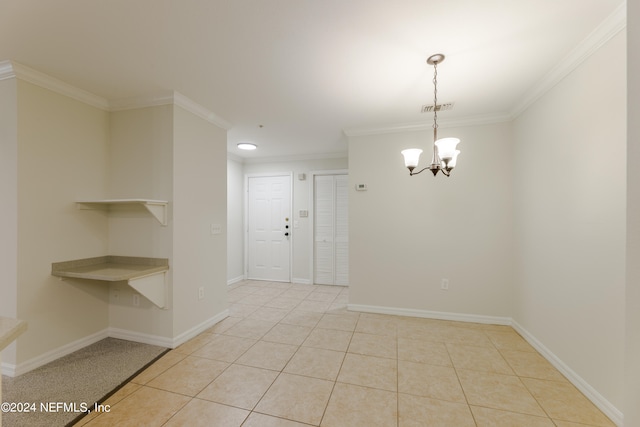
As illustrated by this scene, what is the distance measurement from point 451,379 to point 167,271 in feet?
8.74

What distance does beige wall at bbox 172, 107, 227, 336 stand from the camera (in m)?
2.62

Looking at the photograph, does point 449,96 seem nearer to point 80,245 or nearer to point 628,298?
point 628,298

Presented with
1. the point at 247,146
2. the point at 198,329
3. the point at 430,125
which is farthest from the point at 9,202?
the point at 430,125

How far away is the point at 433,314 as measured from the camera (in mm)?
3295

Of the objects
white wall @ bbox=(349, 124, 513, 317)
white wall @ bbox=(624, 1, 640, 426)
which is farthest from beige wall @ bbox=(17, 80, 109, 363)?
white wall @ bbox=(624, 1, 640, 426)

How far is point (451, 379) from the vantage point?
2082mm

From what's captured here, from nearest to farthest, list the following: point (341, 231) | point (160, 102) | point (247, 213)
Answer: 1. point (160, 102)
2. point (341, 231)
3. point (247, 213)

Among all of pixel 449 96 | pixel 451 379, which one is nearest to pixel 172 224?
pixel 451 379

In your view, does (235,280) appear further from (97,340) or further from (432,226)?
(432,226)

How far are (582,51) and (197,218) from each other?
3554 millimetres

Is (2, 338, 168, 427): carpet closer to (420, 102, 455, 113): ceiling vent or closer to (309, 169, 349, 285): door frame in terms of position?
(309, 169, 349, 285): door frame

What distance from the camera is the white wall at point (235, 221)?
493cm

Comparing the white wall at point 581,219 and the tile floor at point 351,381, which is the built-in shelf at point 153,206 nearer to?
the tile floor at point 351,381

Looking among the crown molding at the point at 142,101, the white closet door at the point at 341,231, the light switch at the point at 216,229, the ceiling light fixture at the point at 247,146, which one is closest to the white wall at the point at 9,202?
the crown molding at the point at 142,101
